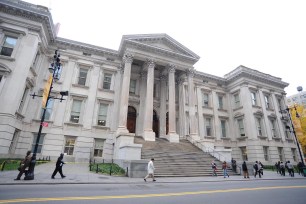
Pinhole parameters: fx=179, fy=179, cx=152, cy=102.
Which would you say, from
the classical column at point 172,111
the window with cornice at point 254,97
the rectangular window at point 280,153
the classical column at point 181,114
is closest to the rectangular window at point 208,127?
the classical column at point 181,114

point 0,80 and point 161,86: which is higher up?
point 161,86

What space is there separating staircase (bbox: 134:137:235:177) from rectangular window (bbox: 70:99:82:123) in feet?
27.1

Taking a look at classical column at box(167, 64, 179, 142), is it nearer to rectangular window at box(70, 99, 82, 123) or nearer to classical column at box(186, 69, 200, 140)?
classical column at box(186, 69, 200, 140)

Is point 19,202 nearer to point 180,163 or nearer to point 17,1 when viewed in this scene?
point 180,163

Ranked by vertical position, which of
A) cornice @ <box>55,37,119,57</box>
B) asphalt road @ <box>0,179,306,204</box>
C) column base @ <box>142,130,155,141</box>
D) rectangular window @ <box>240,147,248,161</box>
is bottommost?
asphalt road @ <box>0,179,306,204</box>

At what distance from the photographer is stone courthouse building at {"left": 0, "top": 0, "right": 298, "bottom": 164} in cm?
1844

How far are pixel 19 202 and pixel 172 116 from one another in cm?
1900

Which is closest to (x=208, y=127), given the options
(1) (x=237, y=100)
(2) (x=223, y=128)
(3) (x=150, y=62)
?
(2) (x=223, y=128)

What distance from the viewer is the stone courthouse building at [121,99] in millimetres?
18438

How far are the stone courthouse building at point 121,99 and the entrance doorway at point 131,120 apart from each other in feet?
0.46

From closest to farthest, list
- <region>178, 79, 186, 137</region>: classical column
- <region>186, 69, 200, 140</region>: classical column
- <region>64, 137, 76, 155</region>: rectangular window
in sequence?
1. <region>64, 137, 76, 155</region>: rectangular window
2. <region>186, 69, 200, 140</region>: classical column
3. <region>178, 79, 186, 137</region>: classical column

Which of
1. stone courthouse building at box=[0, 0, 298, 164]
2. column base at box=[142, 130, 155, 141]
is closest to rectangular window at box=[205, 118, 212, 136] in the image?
stone courthouse building at box=[0, 0, 298, 164]

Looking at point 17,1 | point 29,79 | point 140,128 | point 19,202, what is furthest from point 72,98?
point 19,202

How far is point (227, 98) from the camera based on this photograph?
3375 cm
